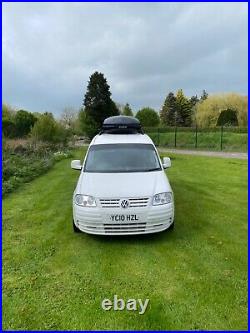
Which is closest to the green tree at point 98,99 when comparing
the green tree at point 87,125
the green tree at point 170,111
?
the green tree at point 87,125

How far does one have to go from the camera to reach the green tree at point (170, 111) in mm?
54688

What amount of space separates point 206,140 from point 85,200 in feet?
74.4

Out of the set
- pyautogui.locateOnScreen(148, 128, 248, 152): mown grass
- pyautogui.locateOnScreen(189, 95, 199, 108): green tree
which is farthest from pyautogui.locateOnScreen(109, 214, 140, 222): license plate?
pyautogui.locateOnScreen(189, 95, 199, 108): green tree

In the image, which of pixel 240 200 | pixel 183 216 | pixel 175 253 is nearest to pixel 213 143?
pixel 240 200

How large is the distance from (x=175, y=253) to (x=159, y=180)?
1339mm

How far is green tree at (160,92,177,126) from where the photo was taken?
5469 centimetres

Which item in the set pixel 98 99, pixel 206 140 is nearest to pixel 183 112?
pixel 98 99

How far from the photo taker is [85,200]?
5.06 meters

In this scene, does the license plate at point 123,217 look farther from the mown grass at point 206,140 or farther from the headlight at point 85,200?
the mown grass at point 206,140

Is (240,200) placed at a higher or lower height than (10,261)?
higher

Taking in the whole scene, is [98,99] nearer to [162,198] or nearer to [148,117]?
[148,117]

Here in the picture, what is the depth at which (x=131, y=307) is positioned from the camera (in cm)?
345

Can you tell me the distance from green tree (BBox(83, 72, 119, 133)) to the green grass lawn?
2771 centimetres

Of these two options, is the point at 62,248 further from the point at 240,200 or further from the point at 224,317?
the point at 240,200
